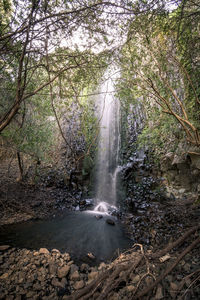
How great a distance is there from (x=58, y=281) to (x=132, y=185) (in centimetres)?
638

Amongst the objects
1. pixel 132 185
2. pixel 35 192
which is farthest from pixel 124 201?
pixel 35 192

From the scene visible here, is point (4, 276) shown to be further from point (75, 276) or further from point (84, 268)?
point (84, 268)

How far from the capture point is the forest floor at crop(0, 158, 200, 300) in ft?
6.30

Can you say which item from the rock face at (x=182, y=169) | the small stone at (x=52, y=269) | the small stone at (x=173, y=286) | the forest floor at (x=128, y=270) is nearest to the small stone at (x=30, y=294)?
the forest floor at (x=128, y=270)

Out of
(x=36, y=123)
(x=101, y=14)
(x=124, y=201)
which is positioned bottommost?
(x=124, y=201)

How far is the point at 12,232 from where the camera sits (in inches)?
172

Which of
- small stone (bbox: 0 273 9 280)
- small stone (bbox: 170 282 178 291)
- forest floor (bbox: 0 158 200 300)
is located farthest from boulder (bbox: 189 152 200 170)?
small stone (bbox: 0 273 9 280)

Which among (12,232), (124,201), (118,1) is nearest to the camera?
(118,1)

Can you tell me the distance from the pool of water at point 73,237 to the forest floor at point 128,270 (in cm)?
38

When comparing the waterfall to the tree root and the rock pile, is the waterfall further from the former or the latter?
the tree root

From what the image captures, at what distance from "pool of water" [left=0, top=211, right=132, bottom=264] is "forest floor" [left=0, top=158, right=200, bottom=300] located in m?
0.38

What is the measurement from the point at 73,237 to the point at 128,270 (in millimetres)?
2994

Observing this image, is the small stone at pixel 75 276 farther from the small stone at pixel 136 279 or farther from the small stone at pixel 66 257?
the small stone at pixel 136 279

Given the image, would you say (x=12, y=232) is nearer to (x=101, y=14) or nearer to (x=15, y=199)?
(x=15, y=199)
